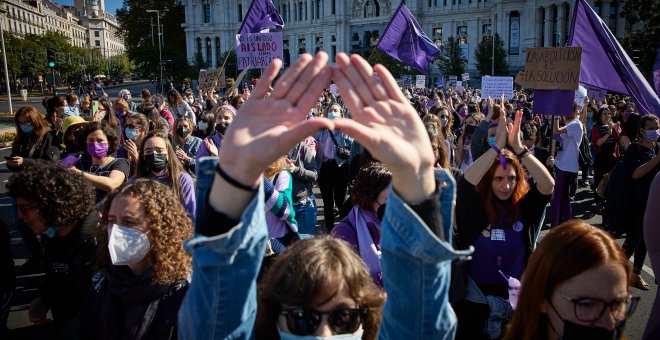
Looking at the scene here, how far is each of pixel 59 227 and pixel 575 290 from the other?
2.86 meters

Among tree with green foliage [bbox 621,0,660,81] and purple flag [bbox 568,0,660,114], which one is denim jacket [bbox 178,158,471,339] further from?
tree with green foliage [bbox 621,0,660,81]

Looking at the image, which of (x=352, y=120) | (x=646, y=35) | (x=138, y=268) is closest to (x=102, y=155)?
(x=138, y=268)

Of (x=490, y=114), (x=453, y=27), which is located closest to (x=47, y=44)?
(x=453, y=27)

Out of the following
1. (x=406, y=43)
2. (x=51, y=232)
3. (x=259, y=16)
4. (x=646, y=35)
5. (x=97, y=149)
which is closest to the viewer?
(x=51, y=232)

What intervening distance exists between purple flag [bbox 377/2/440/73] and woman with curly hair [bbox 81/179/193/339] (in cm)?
961

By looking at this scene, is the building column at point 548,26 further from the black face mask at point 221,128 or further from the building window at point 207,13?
the black face mask at point 221,128

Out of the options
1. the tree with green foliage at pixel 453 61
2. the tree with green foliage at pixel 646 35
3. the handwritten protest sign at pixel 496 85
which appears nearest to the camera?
the handwritten protest sign at pixel 496 85

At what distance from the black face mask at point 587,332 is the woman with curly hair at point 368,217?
42.3 inches

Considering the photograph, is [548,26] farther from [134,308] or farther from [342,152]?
[134,308]

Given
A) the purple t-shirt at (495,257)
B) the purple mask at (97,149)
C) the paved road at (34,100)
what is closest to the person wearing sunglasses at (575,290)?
the purple t-shirt at (495,257)

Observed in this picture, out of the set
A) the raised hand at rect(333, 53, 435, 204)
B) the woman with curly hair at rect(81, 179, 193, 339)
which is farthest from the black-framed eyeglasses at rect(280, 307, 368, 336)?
the woman with curly hair at rect(81, 179, 193, 339)

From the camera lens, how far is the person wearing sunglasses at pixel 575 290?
73.2 inches

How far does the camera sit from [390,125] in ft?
4.53

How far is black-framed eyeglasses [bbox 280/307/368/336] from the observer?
1.56m
